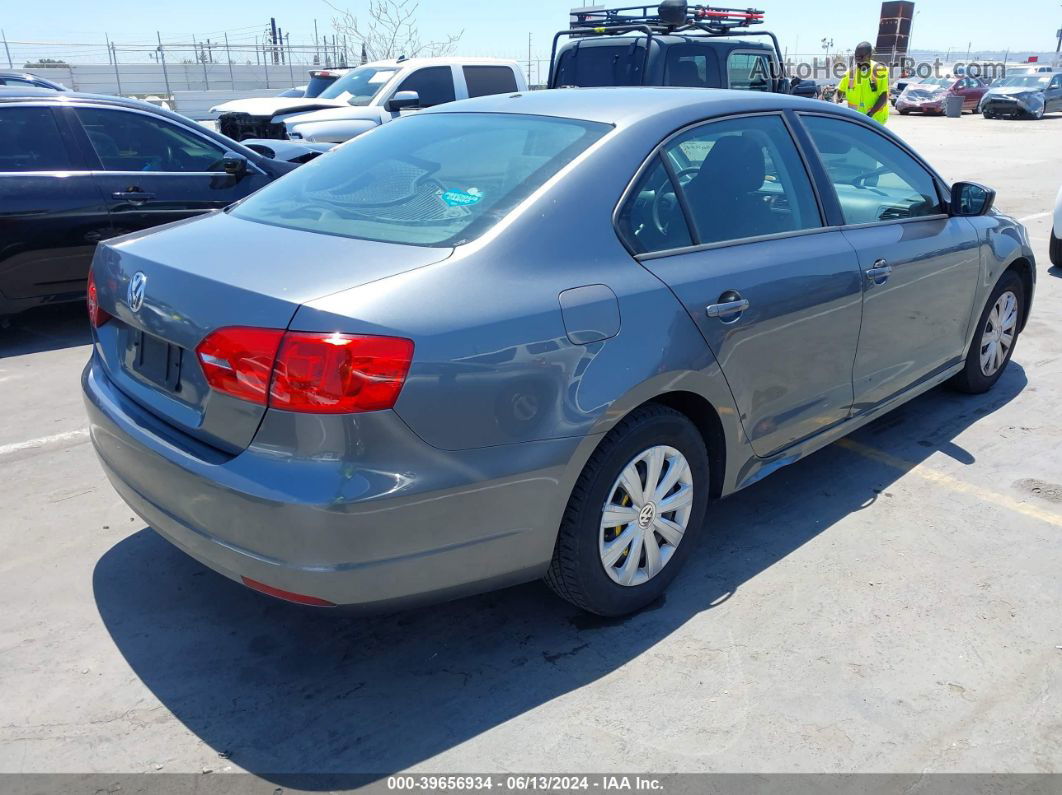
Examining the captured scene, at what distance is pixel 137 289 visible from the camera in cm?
278

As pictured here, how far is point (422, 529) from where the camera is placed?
2.43 metres

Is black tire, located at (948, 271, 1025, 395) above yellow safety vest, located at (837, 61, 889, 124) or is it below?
below

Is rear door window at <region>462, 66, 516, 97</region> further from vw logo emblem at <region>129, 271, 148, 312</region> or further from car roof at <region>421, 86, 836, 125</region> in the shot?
vw logo emblem at <region>129, 271, 148, 312</region>

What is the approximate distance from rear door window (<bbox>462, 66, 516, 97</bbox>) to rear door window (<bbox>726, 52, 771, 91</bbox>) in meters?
3.12

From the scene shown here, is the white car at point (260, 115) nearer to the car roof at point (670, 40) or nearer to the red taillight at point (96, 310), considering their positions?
the car roof at point (670, 40)

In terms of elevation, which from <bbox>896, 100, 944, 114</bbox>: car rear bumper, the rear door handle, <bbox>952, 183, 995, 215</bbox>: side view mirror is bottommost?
<bbox>896, 100, 944, 114</bbox>: car rear bumper

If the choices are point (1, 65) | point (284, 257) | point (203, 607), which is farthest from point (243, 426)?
point (1, 65)

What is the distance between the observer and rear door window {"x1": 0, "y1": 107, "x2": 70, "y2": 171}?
5.82 meters

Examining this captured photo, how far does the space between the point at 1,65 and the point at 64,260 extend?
25.5 m

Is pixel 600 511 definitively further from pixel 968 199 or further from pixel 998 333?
pixel 998 333

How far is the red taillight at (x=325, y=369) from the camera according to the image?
2.29 meters

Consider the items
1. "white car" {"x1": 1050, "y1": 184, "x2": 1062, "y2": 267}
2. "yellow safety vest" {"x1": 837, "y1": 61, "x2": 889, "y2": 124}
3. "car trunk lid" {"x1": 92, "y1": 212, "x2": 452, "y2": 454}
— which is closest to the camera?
"car trunk lid" {"x1": 92, "y1": 212, "x2": 452, "y2": 454}

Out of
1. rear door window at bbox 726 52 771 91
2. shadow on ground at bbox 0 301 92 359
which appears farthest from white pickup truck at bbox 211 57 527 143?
shadow on ground at bbox 0 301 92 359

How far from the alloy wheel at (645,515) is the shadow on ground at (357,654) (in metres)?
0.21
